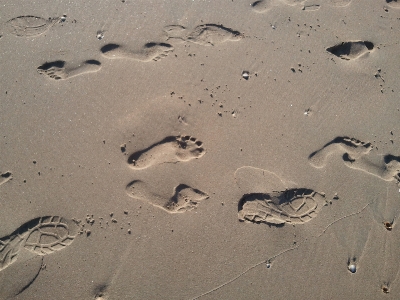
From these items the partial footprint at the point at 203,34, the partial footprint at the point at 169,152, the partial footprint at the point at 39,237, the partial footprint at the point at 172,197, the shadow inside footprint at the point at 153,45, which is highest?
the partial footprint at the point at 203,34

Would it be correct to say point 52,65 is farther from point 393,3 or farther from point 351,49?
point 393,3

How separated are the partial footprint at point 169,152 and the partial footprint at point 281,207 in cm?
104

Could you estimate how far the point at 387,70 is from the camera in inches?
167

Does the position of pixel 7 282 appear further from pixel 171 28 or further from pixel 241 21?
pixel 241 21

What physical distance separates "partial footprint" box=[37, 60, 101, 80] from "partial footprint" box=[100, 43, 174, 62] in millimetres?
249

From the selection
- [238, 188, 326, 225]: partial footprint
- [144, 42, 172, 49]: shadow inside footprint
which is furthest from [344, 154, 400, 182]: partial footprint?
[144, 42, 172, 49]: shadow inside footprint

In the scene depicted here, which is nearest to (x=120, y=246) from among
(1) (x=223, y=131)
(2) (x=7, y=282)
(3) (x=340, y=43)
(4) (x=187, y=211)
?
(4) (x=187, y=211)

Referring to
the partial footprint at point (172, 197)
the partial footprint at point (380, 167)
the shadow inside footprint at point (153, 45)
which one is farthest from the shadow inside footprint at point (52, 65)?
the partial footprint at point (380, 167)

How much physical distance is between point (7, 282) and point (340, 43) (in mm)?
6198

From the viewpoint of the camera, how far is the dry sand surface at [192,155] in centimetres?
384

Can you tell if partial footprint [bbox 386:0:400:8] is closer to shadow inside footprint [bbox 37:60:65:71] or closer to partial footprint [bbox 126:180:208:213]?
partial footprint [bbox 126:180:208:213]

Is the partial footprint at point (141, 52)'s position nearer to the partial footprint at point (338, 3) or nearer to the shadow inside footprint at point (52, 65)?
the shadow inside footprint at point (52, 65)

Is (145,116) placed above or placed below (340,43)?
below

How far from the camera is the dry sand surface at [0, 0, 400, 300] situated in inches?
151
